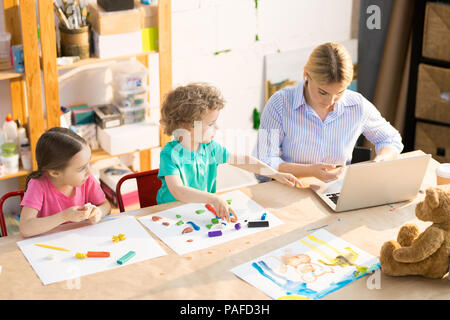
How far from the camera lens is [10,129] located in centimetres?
290

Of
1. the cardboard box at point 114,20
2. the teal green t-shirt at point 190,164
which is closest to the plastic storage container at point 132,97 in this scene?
the cardboard box at point 114,20

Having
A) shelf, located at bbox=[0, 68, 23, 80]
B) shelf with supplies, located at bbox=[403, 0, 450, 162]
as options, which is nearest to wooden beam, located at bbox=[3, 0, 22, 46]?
shelf, located at bbox=[0, 68, 23, 80]

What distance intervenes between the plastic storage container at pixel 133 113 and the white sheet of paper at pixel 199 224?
115cm

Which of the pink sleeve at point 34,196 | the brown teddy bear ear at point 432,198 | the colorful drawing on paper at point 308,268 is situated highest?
the brown teddy bear ear at point 432,198

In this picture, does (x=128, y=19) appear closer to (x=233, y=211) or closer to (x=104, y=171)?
(x=104, y=171)

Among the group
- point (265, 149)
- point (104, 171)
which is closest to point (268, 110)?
point (265, 149)

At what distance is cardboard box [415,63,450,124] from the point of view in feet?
11.4

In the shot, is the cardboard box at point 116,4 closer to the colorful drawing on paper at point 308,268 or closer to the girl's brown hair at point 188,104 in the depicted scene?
the girl's brown hair at point 188,104

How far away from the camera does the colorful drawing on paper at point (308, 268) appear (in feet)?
5.51

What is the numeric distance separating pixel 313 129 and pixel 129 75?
3.62 feet

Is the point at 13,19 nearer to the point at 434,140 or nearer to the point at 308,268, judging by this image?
the point at 308,268

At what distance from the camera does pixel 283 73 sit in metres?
3.69

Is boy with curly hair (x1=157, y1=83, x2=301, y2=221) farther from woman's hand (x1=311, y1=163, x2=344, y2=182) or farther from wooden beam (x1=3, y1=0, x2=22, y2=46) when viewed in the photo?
wooden beam (x1=3, y1=0, x2=22, y2=46)

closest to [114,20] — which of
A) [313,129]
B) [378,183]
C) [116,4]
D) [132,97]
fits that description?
[116,4]
